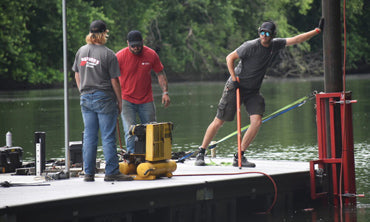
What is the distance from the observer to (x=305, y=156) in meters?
14.1

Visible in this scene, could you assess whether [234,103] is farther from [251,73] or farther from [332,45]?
[332,45]

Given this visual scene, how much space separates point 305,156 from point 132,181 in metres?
5.85

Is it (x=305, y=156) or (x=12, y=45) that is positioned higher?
(x=12, y=45)

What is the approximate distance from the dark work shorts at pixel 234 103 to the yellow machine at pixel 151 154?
3.91 ft

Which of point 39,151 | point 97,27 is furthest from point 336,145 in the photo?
point 39,151

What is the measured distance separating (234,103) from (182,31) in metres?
52.6

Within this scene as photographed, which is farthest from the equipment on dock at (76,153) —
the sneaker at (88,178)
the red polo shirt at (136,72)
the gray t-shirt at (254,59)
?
the gray t-shirt at (254,59)

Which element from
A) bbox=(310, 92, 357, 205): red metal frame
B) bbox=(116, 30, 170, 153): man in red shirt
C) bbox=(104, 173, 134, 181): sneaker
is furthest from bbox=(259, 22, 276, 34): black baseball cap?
bbox=(104, 173, 134, 181): sneaker

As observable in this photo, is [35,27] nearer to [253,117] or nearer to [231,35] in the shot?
[231,35]

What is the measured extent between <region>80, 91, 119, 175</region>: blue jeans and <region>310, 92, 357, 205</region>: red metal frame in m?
2.40

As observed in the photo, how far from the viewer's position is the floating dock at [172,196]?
24.7ft

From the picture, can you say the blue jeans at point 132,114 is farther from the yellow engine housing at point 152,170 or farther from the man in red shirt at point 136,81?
the yellow engine housing at point 152,170

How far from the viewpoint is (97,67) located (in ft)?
28.7

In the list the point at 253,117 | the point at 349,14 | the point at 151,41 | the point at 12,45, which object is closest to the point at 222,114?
the point at 253,117
